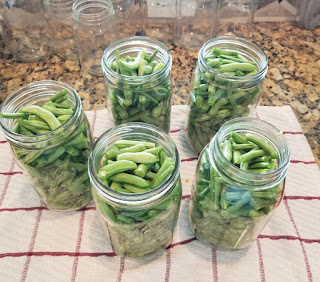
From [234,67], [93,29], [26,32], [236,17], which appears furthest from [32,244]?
[236,17]

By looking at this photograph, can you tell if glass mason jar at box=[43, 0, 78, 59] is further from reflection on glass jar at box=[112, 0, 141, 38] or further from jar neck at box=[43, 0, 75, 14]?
reflection on glass jar at box=[112, 0, 141, 38]

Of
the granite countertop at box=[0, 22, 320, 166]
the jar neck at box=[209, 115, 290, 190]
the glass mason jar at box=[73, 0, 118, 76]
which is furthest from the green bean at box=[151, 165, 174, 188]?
the glass mason jar at box=[73, 0, 118, 76]

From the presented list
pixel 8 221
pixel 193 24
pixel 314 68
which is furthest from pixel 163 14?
pixel 8 221

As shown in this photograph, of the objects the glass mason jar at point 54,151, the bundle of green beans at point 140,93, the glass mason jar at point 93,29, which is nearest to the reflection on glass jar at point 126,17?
the glass mason jar at point 93,29

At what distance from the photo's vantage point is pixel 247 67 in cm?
105

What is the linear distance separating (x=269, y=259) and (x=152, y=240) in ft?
1.16

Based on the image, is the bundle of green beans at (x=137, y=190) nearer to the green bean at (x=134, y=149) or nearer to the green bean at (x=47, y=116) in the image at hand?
the green bean at (x=134, y=149)

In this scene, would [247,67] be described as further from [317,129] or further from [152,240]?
[152,240]

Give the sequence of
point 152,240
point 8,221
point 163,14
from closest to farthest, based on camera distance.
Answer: point 152,240 → point 8,221 → point 163,14

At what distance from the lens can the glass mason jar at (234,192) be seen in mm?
797

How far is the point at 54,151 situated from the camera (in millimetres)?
906

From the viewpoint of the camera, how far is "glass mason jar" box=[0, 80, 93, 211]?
888 mm

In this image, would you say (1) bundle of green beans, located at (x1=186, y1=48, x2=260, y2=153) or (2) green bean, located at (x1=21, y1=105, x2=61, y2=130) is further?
(1) bundle of green beans, located at (x1=186, y1=48, x2=260, y2=153)

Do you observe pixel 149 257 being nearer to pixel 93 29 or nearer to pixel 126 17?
pixel 93 29
